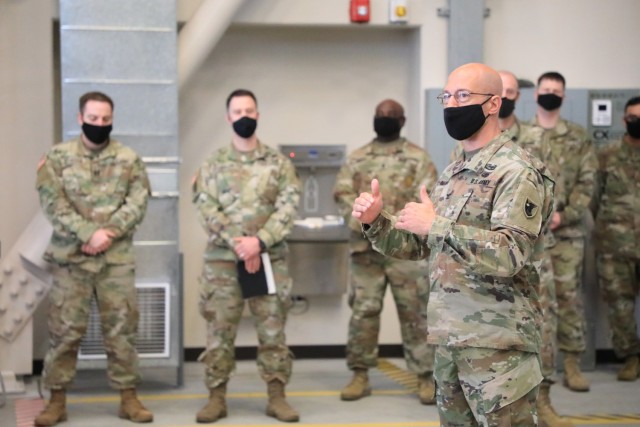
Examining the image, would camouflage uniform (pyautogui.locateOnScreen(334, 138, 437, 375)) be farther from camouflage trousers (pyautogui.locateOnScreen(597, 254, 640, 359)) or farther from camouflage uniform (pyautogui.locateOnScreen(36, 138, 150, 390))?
camouflage trousers (pyautogui.locateOnScreen(597, 254, 640, 359))

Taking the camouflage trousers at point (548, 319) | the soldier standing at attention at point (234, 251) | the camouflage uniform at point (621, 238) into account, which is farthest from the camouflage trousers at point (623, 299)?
the soldier standing at attention at point (234, 251)

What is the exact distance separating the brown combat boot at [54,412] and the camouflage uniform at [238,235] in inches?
31.7

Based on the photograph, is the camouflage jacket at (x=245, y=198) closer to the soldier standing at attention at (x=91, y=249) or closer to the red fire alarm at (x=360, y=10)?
the soldier standing at attention at (x=91, y=249)

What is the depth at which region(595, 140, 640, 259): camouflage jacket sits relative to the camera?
6586mm

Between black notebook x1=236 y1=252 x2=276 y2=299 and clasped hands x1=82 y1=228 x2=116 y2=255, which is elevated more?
clasped hands x1=82 y1=228 x2=116 y2=255

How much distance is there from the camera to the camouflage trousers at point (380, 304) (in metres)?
5.86

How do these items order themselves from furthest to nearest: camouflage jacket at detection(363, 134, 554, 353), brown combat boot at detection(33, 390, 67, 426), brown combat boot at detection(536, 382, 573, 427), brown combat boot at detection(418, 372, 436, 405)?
brown combat boot at detection(418, 372, 436, 405)
brown combat boot at detection(33, 390, 67, 426)
brown combat boot at detection(536, 382, 573, 427)
camouflage jacket at detection(363, 134, 554, 353)

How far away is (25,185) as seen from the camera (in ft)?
21.6

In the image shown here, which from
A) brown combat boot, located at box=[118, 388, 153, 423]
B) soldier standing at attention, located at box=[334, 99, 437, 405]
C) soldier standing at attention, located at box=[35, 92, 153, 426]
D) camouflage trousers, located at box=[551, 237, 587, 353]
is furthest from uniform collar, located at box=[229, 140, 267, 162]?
camouflage trousers, located at box=[551, 237, 587, 353]

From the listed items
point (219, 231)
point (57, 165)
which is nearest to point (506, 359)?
point (219, 231)

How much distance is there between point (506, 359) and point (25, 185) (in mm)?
4415

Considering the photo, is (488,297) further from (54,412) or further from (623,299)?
(623,299)

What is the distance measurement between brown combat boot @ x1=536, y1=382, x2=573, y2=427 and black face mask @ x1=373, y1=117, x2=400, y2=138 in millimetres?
1776

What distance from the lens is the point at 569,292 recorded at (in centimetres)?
618
